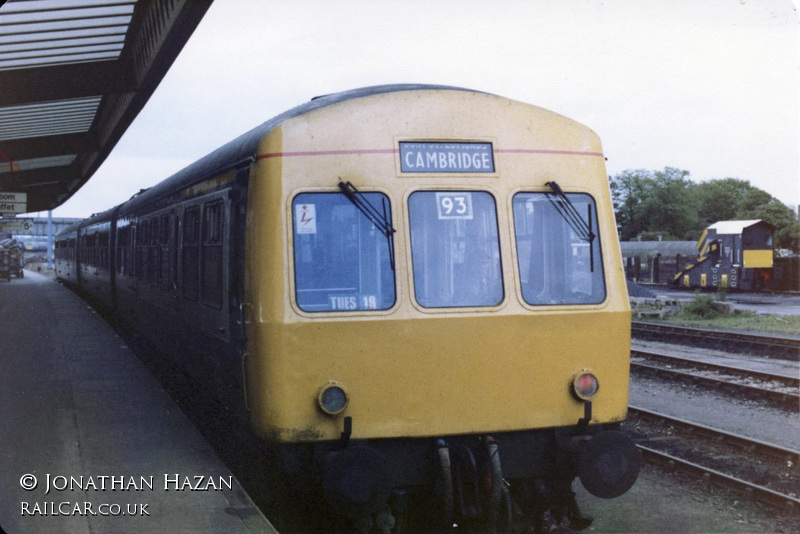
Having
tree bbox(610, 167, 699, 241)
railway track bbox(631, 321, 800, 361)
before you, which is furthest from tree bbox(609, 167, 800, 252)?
railway track bbox(631, 321, 800, 361)

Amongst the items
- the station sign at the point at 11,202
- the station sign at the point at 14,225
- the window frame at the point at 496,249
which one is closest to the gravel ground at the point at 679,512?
the window frame at the point at 496,249

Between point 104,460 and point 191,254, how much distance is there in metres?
1.86

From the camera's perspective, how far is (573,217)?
5.70m

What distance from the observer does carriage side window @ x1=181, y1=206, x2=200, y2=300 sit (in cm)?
727

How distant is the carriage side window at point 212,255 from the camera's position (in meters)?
6.37

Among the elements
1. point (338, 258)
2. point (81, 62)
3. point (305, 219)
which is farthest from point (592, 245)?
point (81, 62)

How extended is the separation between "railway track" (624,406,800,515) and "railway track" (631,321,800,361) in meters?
6.85

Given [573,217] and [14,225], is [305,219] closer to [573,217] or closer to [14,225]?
[573,217]

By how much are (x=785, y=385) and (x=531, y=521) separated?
7563 millimetres

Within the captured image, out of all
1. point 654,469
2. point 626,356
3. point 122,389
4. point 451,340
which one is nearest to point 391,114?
point 451,340

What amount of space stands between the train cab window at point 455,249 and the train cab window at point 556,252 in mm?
207

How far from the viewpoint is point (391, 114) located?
5.50m

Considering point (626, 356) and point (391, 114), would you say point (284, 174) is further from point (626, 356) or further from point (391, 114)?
point (626, 356)

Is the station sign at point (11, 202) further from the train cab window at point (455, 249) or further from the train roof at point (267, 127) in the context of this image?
the train cab window at point (455, 249)
